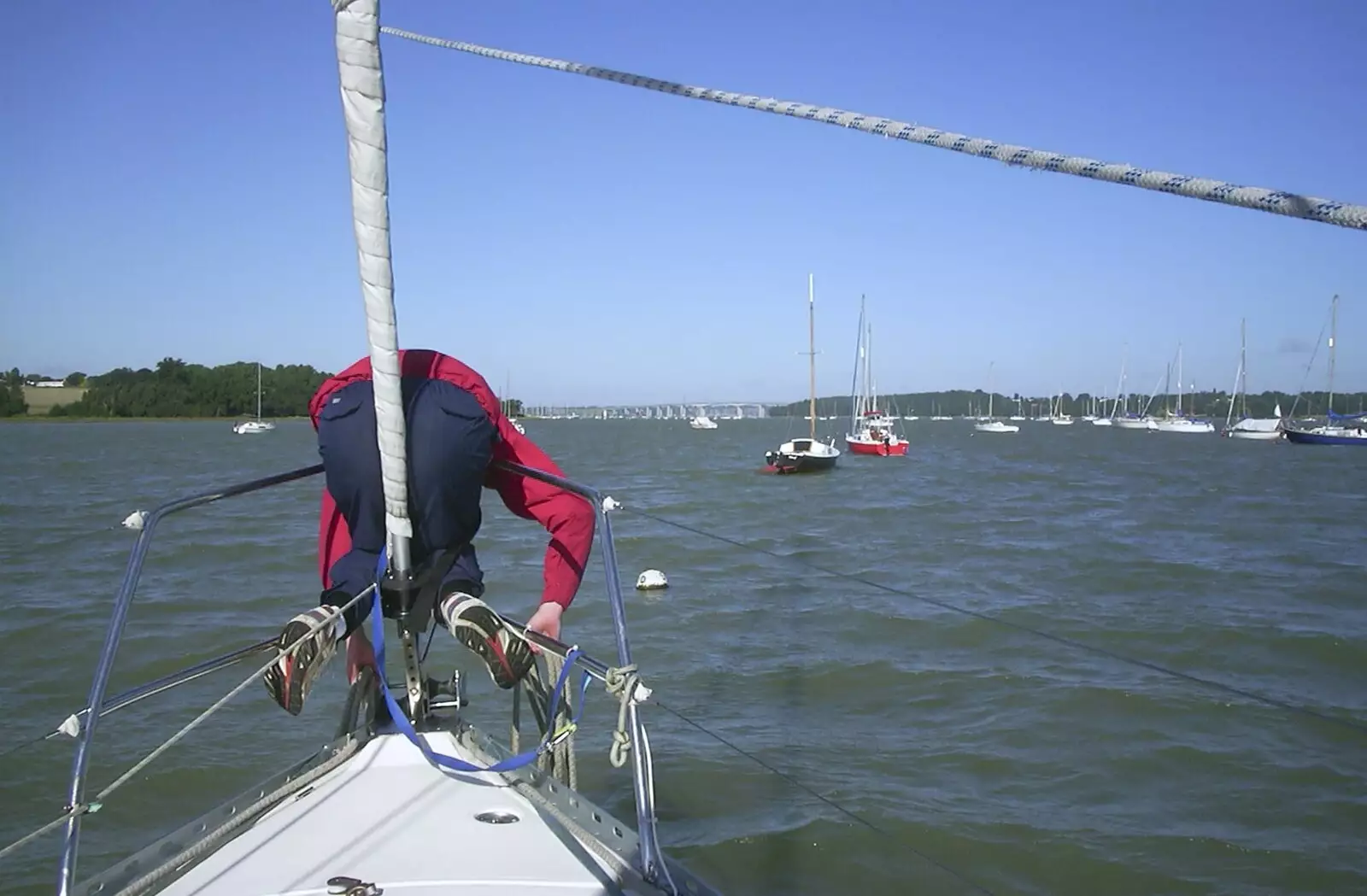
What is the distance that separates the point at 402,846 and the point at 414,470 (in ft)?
2.93

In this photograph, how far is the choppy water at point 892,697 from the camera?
5707mm

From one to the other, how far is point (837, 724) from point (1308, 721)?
3315 mm

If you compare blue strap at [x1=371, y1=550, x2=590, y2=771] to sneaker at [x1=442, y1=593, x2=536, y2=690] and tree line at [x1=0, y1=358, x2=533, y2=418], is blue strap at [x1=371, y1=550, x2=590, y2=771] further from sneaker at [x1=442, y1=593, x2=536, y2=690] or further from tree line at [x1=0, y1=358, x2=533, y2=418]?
tree line at [x1=0, y1=358, x2=533, y2=418]

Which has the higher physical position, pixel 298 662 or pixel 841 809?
pixel 298 662

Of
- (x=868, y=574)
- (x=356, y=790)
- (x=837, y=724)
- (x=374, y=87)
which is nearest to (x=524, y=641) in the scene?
(x=356, y=790)

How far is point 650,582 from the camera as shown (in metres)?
12.5

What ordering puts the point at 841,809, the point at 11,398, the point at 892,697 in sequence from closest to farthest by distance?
1. the point at 841,809
2. the point at 892,697
3. the point at 11,398

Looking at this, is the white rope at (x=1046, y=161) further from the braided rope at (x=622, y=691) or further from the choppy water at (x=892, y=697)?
the choppy water at (x=892, y=697)

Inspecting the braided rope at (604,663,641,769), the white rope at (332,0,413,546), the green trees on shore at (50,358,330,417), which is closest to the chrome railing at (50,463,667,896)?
the braided rope at (604,663,641,769)

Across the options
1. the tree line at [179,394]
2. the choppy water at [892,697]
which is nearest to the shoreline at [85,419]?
the tree line at [179,394]

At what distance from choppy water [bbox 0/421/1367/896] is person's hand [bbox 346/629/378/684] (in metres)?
2.68

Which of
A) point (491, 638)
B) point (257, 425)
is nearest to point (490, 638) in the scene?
point (491, 638)

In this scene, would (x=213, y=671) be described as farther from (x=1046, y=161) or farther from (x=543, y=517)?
(x=1046, y=161)

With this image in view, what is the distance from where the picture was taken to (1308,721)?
7715 mm
